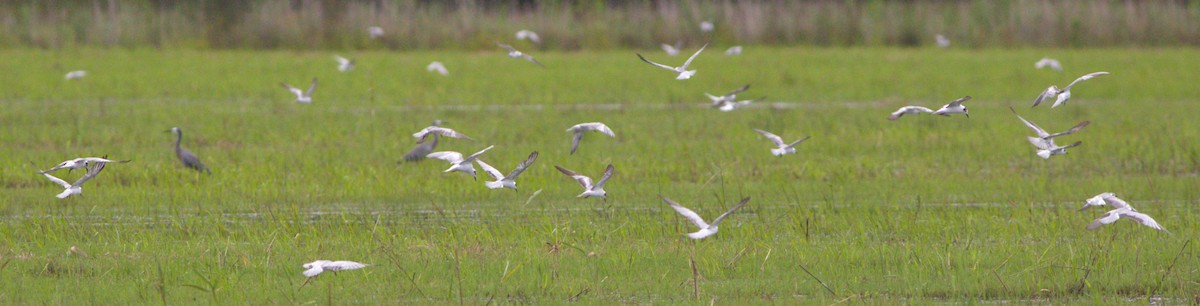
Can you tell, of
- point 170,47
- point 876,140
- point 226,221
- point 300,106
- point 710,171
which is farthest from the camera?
point 170,47

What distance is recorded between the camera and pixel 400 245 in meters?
9.23

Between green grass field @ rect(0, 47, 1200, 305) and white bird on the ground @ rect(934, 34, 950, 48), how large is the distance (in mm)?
4627

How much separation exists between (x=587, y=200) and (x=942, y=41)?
17.8 m

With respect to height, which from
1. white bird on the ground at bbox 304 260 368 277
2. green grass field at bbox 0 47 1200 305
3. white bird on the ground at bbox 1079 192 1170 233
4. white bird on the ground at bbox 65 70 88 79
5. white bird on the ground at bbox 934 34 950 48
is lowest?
white bird on the ground at bbox 934 34 950 48

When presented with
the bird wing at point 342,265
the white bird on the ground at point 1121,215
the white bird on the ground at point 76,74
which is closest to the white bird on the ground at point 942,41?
the white bird on the ground at point 76,74

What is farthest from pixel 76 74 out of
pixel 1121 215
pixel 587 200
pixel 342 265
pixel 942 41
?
pixel 942 41

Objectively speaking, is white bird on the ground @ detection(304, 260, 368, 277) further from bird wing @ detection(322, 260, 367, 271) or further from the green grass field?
the green grass field

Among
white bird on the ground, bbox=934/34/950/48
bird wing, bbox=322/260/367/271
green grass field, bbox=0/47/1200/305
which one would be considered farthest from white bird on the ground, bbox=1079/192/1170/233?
white bird on the ground, bbox=934/34/950/48

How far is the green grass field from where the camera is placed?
26.8 feet

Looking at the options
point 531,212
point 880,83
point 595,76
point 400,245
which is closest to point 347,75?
point 595,76

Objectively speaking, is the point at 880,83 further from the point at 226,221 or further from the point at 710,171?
the point at 226,221

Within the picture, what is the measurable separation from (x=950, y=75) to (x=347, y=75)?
9069 mm

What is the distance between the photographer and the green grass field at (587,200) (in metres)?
8.16

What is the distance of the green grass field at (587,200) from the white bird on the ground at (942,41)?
4.63 metres
